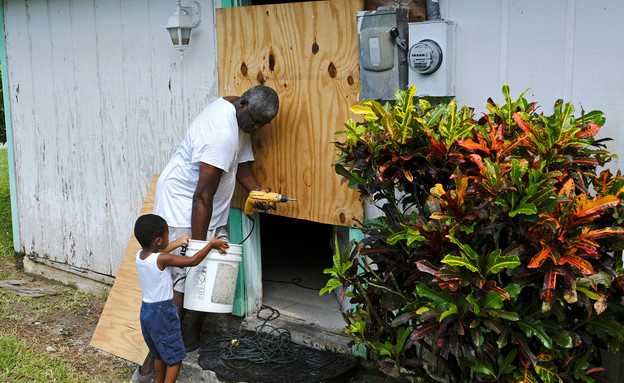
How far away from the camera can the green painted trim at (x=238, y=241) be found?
5.12m

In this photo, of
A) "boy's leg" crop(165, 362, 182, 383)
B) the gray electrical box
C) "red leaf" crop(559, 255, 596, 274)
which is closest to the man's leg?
"boy's leg" crop(165, 362, 182, 383)

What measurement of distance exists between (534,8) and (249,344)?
9.36 feet

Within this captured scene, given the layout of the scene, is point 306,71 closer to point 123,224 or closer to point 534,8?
point 534,8

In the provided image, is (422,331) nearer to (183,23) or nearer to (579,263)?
(579,263)

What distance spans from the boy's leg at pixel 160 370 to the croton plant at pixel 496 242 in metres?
1.57

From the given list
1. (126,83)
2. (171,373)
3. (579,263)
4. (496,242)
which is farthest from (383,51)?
(126,83)

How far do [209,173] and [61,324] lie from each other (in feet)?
7.78

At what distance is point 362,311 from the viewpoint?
3527 mm

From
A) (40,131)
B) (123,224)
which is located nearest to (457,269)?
(123,224)

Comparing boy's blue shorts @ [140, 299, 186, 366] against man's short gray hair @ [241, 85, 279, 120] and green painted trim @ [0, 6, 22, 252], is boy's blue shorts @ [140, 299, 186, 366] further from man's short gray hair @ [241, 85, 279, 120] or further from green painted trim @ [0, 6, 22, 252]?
green painted trim @ [0, 6, 22, 252]

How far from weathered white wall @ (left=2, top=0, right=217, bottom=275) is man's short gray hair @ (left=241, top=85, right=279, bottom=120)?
0.76 metres

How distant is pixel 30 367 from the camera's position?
4949 millimetres

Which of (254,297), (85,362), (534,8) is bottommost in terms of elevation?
(85,362)

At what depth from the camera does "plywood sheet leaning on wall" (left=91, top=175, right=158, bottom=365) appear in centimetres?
512
